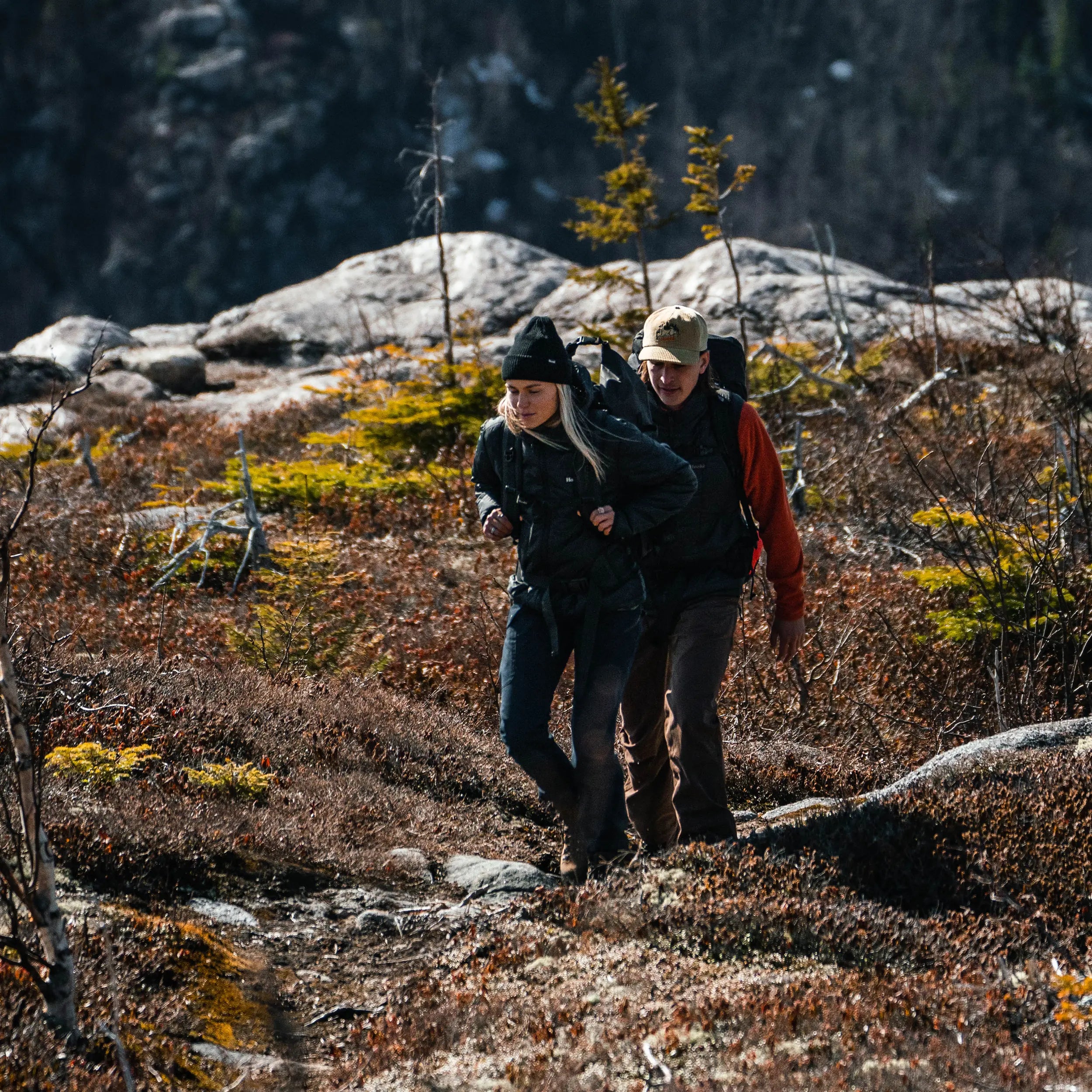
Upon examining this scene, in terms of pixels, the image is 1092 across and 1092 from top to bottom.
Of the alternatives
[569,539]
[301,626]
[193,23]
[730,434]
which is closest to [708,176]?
[301,626]

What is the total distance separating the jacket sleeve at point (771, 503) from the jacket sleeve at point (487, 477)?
1.01 metres

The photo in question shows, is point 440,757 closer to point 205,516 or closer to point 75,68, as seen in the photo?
point 205,516

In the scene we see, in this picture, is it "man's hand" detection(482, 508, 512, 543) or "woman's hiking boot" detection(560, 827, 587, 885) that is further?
"woman's hiking boot" detection(560, 827, 587, 885)

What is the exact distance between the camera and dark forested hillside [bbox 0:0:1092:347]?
2908 inches

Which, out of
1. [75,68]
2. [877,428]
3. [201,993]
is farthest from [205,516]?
[75,68]

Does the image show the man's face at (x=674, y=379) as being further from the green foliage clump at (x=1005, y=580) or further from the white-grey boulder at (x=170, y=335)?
the white-grey boulder at (x=170, y=335)

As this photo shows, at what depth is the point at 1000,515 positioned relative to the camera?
8172 millimetres

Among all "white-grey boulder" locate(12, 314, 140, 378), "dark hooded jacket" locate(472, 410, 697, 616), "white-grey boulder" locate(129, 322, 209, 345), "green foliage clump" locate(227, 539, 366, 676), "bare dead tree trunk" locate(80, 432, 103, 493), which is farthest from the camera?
"white-grey boulder" locate(129, 322, 209, 345)

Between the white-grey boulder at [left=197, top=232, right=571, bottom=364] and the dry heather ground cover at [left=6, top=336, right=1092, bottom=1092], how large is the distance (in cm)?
1604

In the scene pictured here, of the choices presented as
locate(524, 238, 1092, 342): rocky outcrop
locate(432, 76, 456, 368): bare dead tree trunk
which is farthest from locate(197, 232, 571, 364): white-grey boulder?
locate(432, 76, 456, 368): bare dead tree trunk

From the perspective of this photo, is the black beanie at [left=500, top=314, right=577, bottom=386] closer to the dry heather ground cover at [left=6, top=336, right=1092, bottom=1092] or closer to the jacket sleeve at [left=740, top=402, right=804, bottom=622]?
the jacket sleeve at [left=740, top=402, right=804, bottom=622]

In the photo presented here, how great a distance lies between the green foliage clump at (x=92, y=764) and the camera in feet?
15.4

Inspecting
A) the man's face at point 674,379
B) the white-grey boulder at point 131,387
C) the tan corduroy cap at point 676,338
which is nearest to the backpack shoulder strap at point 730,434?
the man's face at point 674,379

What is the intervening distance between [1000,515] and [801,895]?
205 inches
